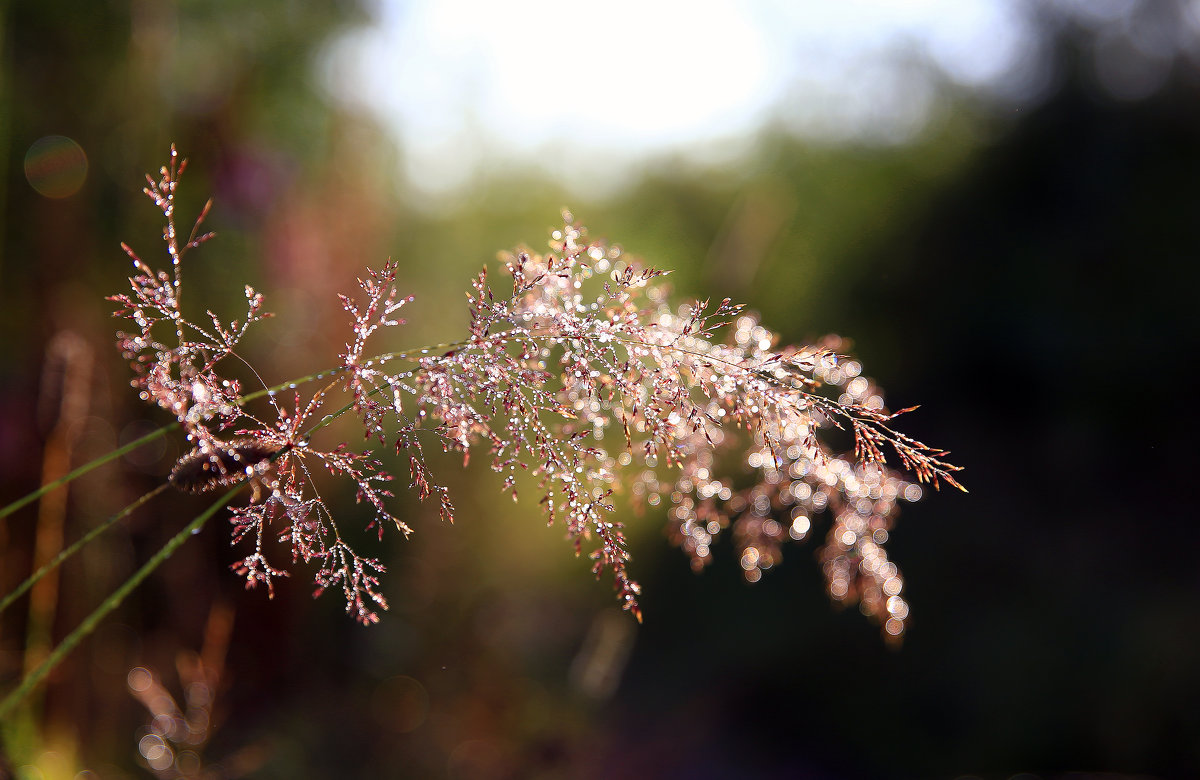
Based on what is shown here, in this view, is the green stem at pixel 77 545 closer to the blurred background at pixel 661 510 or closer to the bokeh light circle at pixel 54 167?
the blurred background at pixel 661 510

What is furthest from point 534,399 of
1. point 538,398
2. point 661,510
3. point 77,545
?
point 661,510

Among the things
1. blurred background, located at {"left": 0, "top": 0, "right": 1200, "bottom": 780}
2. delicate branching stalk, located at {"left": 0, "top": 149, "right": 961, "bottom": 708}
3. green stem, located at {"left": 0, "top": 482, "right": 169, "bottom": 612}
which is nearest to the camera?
green stem, located at {"left": 0, "top": 482, "right": 169, "bottom": 612}

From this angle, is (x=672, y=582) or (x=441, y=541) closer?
(x=441, y=541)

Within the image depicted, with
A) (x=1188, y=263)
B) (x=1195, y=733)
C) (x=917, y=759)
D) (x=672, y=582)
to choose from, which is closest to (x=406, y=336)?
(x=672, y=582)

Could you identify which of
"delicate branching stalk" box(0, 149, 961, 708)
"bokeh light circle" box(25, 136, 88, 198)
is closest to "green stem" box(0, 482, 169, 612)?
"delicate branching stalk" box(0, 149, 961, 708)

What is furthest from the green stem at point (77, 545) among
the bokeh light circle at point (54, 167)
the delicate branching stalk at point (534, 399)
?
the bokeh light circle at point (54, 167)

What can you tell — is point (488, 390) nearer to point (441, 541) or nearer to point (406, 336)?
point (441, 541)

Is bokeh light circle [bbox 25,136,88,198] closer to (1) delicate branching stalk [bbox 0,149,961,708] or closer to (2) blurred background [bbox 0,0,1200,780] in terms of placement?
(2) blurred background [bbox 0,0,1200,780]

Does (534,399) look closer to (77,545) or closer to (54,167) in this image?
(77,545)

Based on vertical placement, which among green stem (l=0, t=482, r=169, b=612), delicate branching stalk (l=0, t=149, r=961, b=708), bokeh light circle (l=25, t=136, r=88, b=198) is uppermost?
bokeh light circle (l=25, t=136, r=88, b=198)
